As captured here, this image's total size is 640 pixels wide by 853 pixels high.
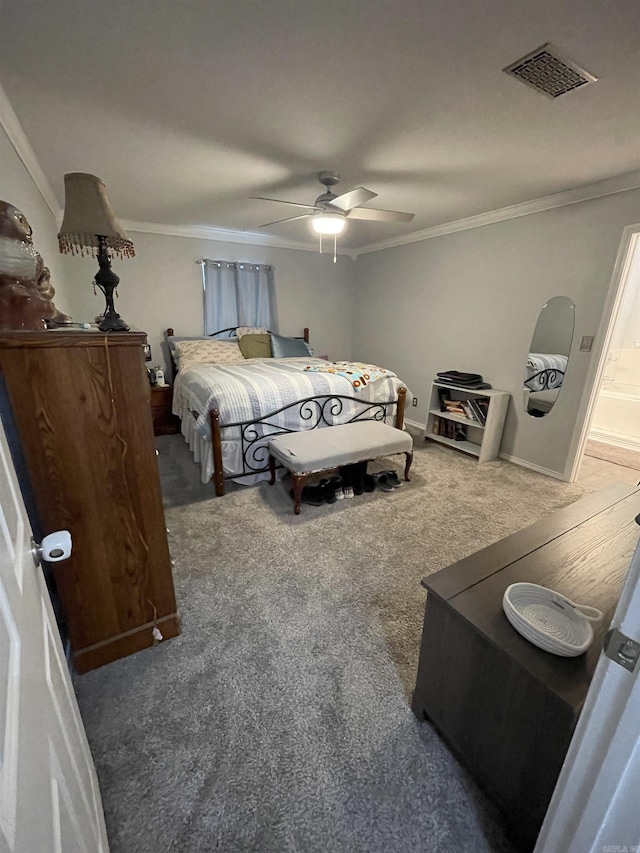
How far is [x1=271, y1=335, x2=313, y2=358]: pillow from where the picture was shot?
4375mm

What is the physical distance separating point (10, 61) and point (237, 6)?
3.44ft

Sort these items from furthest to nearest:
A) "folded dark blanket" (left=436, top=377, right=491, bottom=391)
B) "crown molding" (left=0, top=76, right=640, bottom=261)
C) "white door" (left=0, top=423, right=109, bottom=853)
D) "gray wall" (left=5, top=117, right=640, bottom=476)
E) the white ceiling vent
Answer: "folded dark blanket" (left=436, top=377, right=491, bottom=391)
"gray wall" (left=5, top=117, right=640, bottom=476)
"crown molding" (left=0, top=76, right=640, bottom=261)
the white ceiling vent
"white door" (left=0, top=423, right=109, bottom=853)

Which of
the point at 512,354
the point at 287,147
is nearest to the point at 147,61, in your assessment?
the point at 287,147

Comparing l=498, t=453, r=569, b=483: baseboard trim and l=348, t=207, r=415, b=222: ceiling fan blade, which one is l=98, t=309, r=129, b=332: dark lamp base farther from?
l=498, t=453, r=569, b=483: baseboard trim

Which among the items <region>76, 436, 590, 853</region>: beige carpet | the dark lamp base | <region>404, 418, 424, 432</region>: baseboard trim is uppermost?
the dark lamp base

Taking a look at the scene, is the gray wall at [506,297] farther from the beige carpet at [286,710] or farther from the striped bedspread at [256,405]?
the beige carpet at [286,710]

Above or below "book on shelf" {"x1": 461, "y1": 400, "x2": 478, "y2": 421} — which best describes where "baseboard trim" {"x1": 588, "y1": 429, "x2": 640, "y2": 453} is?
below

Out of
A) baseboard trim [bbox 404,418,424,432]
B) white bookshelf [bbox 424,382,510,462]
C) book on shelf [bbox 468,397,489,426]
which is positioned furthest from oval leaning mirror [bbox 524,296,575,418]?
baseboard trim [bbox 404,418,424,432]

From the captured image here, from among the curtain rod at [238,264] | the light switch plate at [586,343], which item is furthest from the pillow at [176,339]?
the light switch plate at [586,343]

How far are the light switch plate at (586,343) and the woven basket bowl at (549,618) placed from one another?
2.57 metres

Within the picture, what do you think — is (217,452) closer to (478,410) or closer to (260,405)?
(260,405)

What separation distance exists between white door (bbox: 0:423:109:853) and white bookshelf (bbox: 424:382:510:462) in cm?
350

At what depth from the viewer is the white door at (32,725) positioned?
0.38m

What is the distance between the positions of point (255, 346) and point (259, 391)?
1.71 metres
